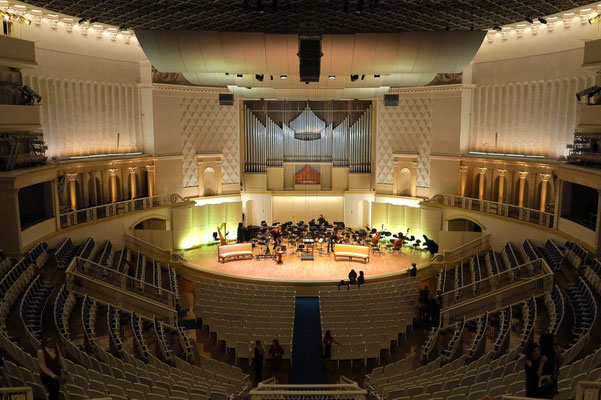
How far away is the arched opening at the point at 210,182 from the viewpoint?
27.1m

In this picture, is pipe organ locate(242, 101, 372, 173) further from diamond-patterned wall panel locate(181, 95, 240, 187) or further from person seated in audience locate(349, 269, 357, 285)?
person seated in audience locate(349, 269, 357, 285)

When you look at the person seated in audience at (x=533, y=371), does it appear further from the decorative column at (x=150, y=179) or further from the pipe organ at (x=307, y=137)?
the pipe organ at (x=307, y=137)

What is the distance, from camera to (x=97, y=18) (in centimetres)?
1708

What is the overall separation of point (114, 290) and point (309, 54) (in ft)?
29.2

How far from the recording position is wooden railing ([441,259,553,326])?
50.1 ft

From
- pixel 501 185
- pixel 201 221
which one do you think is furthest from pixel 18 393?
pixel 501 185

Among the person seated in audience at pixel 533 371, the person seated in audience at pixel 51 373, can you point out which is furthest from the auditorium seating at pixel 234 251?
the person seated in audience at pixel 533 371

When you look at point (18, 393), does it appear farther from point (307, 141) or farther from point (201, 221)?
point (307, 141)

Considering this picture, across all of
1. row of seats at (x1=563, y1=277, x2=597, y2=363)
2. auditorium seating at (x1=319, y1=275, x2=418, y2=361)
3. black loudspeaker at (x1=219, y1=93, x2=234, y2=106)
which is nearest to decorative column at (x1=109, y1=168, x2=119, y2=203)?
black loudspeaker at (x1=219, y1=93, x2=234, y2=106)

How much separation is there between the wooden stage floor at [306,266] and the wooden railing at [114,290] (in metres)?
4.49

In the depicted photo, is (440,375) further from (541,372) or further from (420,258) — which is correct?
(420,258)

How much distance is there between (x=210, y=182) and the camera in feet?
89.5

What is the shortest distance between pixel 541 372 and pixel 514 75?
18.1 m

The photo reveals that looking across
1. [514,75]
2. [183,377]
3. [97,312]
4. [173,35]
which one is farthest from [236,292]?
[514,75]
